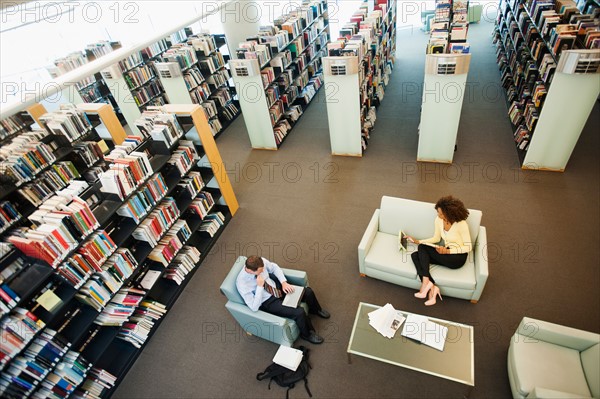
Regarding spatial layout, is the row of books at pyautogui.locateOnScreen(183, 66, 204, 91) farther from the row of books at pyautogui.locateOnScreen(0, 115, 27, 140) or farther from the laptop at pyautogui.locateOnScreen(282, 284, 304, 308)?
the laptop at pyautogui.locateOnScreen(282, 284, 304, 308)

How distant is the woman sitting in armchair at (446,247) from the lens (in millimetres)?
3174

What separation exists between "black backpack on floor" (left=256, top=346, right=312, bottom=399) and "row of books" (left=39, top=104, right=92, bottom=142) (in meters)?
3.81

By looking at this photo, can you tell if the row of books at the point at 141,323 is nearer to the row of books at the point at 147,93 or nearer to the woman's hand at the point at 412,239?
the woman's hand at the point at 412,239

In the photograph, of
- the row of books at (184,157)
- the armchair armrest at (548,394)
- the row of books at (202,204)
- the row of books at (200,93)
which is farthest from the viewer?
the row of books at (200,93)

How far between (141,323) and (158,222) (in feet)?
3.61

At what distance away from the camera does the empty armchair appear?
2396 mm

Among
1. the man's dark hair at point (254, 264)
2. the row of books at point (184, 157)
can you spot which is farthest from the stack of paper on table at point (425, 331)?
the row of books at point (184, 157)

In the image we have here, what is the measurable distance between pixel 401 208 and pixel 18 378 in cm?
372

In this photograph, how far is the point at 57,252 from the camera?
2.67 m

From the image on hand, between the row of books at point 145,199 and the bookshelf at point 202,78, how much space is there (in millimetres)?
3202

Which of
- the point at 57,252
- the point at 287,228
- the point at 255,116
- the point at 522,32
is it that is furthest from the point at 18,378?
the point at 522,32

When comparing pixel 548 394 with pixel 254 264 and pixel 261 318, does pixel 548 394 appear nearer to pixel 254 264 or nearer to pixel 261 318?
pixel 261 318

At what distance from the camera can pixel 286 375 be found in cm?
304

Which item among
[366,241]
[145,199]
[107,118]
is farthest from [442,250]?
[107,118]
